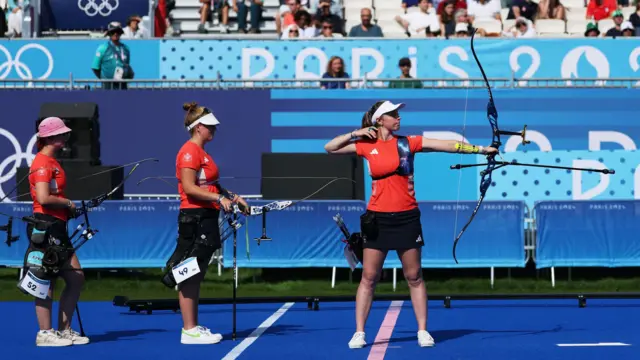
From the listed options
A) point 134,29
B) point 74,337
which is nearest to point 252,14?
point 134,29

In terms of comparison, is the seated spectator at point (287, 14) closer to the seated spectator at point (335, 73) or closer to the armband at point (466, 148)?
the seated spectator at point (335, 73)

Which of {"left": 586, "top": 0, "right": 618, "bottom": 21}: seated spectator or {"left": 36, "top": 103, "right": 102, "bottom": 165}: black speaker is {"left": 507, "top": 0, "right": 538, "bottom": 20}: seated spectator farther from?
{"left": 36, "top": 103, "right": 102, "bottom": 165}: black speaker

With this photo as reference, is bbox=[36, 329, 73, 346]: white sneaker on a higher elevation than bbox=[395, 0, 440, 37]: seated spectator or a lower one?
lower

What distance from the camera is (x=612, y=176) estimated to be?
17906mm

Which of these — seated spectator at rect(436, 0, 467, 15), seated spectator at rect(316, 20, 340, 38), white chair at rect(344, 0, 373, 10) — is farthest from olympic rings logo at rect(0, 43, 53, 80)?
seated spectator at rect(436, 0, 467, 15)

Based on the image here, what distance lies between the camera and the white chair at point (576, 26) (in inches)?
881

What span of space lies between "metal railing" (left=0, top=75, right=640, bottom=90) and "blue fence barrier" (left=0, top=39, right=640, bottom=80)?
0.42m

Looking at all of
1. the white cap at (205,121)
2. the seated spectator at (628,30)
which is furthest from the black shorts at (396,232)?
the seated spectator at (628,30)

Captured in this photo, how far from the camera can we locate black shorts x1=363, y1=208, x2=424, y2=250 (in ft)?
32.8

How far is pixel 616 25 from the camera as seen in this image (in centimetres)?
2139

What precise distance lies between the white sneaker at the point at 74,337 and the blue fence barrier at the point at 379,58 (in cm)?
954

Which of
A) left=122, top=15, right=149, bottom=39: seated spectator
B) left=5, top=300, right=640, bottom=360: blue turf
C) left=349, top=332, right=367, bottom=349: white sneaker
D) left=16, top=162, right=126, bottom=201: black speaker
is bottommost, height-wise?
left=5, top=300, right=640, bottom=360: blue turf

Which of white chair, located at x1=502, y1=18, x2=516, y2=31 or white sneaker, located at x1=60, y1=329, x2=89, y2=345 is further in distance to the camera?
white chair, located at x1=502, y1=18, x2=516, y2=31

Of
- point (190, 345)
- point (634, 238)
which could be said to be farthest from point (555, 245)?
point (190, 345)
